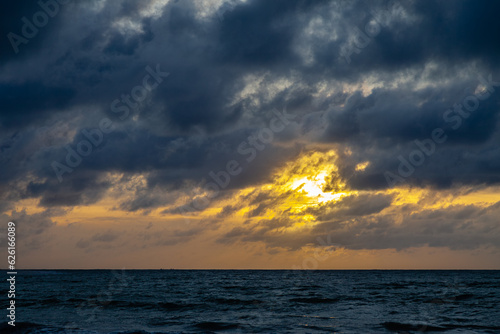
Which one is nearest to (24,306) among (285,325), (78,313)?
(78,313)

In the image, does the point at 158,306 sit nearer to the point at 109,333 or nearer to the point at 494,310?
the point at 109,333

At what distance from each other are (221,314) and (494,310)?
79.3 feet

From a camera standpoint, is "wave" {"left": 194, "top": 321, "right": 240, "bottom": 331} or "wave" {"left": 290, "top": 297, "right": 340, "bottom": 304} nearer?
"wave" {"left": 194, "top": 321, "right": 240, "bottom": 331}

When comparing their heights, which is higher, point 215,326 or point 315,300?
point 215,326

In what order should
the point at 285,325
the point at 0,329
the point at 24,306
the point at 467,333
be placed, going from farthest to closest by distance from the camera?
the point at 24,306 < the point at 285,325 < the point at 467,333 < the point at 0,329

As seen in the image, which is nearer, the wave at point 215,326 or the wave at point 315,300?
the wave at point 215,326

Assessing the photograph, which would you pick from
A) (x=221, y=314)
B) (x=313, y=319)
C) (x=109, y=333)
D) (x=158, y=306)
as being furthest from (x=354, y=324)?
(x=158, y=306)

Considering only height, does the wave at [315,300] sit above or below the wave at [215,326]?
below

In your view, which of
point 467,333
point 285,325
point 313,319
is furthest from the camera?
point 313,319

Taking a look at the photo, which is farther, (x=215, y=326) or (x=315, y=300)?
(x=315, y=300)

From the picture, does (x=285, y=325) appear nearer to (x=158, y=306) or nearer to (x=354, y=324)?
(x=354, y=324)

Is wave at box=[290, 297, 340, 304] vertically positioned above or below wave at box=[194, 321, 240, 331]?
below

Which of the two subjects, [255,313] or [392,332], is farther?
[255,313]

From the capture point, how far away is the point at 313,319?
28.5 meters
